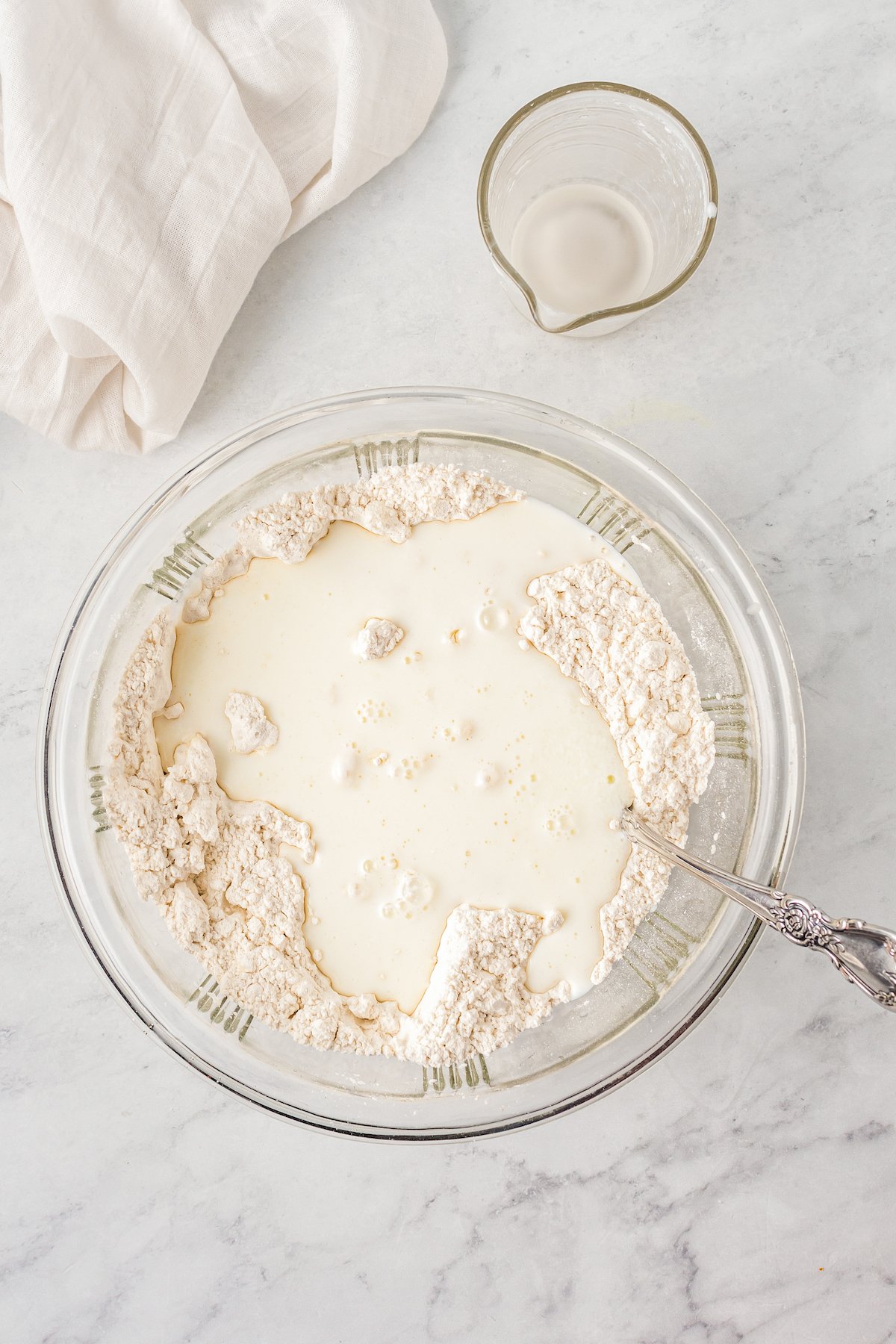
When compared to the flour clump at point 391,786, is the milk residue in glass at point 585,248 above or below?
above

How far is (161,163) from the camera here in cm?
103

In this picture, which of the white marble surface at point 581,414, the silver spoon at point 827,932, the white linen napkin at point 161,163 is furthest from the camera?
the white marble surface at point 581,414

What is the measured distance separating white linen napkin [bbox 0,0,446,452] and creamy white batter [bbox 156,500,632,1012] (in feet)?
1.13

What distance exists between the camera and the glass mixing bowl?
1.02m

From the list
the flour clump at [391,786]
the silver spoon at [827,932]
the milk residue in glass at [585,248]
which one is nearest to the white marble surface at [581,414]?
the milk residue in glass at [585,248]

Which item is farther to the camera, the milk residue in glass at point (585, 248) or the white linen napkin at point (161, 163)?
the milk residue in glass at point (585, 248)

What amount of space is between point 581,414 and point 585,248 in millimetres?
221

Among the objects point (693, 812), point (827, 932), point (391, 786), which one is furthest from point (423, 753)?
point (827, 932)

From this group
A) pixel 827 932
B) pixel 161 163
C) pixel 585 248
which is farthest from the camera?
pixel 585 248

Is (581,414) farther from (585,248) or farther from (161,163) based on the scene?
(161,163)

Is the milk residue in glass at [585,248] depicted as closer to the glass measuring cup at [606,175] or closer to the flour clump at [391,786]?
the glass measuring cup at [606,175]

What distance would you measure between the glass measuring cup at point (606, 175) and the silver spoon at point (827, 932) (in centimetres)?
63

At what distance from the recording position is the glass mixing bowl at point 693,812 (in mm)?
1023

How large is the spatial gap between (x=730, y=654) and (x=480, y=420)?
418 millimetres
